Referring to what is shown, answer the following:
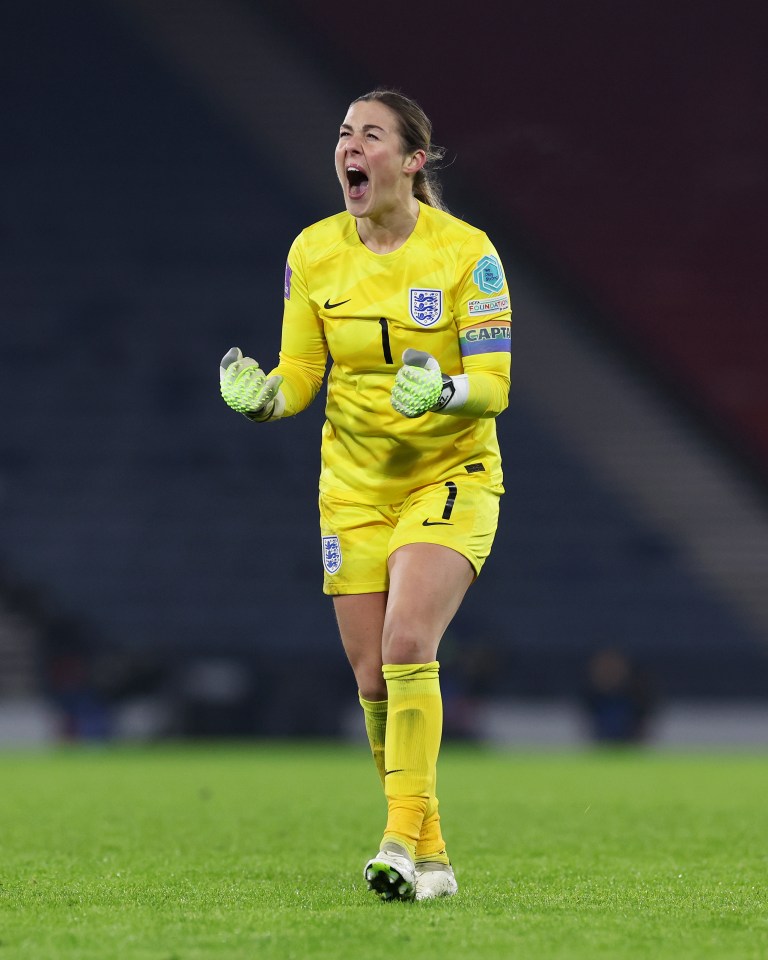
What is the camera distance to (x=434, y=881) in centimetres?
383

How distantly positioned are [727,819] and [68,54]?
617 inches

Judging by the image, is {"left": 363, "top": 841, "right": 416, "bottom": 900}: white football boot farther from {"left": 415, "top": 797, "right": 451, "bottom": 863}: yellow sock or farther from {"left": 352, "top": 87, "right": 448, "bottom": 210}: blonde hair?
{"left": 352, "top": 87, "right": 448, "bottom": 210}: blonde hair

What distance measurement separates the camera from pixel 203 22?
19.2 metres

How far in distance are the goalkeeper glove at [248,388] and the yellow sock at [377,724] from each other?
819mm

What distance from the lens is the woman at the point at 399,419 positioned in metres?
3.85

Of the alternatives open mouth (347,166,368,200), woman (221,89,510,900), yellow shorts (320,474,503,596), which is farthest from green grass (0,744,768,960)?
open mouth (347,166,368,200)

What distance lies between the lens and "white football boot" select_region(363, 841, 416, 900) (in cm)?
359

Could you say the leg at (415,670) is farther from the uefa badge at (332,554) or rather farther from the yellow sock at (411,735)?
the uefa badge at (332,554)

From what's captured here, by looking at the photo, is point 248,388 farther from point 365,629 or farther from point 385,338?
point 365,629

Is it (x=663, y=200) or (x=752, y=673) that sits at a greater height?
(x=663, y=200)

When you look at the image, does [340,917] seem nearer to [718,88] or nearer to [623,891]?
[623,891]

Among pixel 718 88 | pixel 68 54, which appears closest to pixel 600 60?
pixel 718 88

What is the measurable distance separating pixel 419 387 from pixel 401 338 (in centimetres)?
39

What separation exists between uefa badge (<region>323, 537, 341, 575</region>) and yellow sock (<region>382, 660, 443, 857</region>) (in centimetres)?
34
